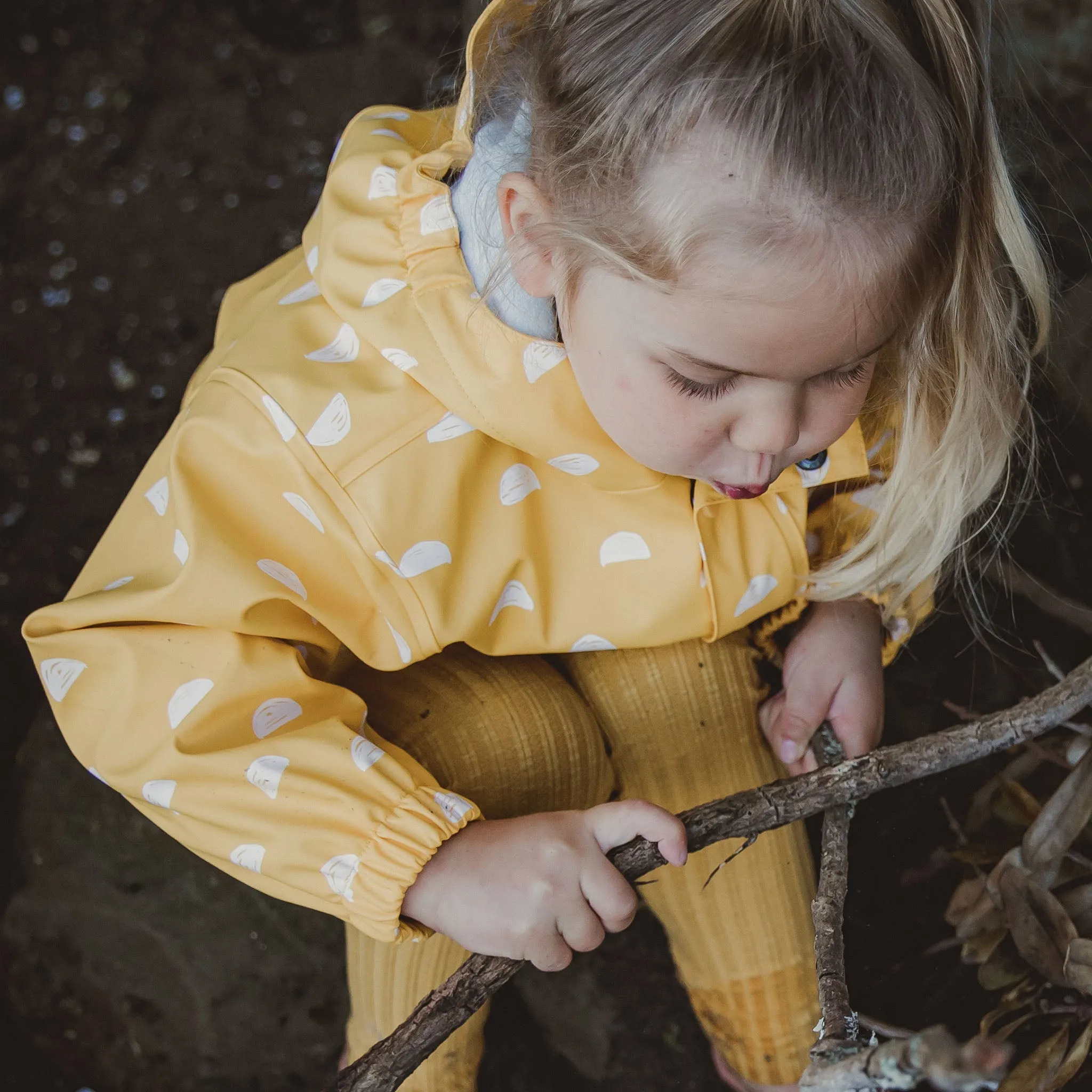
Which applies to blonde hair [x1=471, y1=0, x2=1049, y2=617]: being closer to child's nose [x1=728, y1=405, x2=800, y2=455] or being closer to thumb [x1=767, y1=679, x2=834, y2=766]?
child's nose [x1=728, y1=405, x2=800, y2=455]

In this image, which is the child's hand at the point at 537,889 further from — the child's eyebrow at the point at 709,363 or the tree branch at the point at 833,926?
the child's eyebrow at the point at 709,363

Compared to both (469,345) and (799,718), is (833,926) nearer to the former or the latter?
(799,718)

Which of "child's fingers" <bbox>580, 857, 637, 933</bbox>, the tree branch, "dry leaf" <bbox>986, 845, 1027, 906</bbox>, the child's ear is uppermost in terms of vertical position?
the child's ear

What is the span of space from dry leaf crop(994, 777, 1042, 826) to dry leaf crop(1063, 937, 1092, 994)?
0.11 metres

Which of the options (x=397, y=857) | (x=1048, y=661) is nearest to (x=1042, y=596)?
(x=1048, y=661)

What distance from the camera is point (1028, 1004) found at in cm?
79

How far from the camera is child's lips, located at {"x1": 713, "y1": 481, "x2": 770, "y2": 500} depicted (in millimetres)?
751

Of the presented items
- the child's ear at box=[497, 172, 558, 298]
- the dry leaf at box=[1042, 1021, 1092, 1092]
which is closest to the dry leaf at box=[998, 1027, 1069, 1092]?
the dry leaf at box=[1042, 1021, 1092, 1092]

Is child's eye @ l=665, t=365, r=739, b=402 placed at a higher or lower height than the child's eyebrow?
lower

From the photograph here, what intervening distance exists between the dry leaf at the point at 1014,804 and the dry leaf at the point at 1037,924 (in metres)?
0.05

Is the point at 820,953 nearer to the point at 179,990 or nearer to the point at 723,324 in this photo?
the point at 723,324

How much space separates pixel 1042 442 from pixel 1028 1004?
0.60 metres

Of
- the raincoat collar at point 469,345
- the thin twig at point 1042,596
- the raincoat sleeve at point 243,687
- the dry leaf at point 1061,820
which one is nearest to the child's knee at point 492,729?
the raincoat sleeve at point 243,687

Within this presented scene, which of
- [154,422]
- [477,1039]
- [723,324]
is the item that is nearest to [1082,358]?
[723,324]
